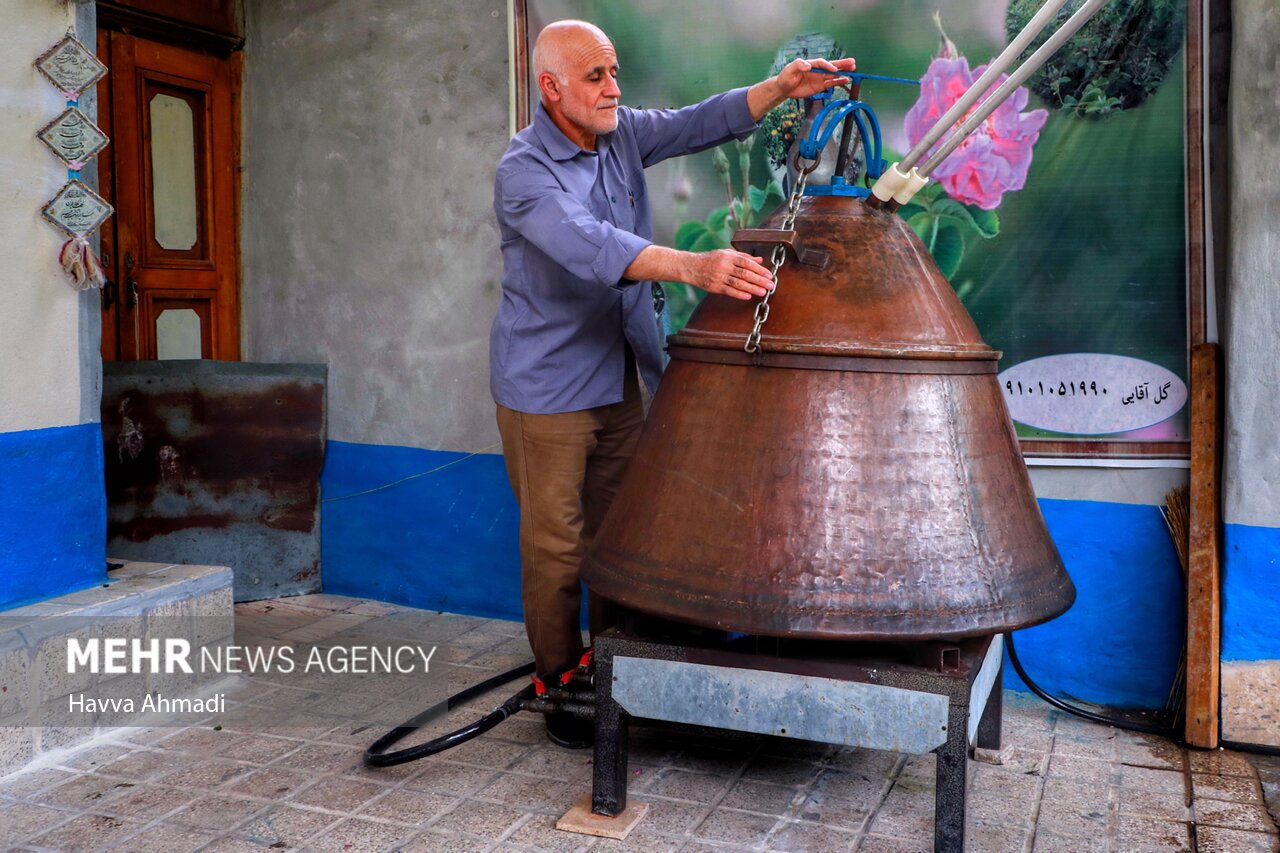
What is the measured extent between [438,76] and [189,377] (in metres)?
1.62

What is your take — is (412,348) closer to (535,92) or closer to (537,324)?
(535,92)

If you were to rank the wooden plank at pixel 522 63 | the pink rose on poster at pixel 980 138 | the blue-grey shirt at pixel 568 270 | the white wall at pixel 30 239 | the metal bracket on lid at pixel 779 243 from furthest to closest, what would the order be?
1. the wooden plank at pixel 522 63
2. the pink rose on poster at pixel 980 138
3. the white wall at pixel 30 239
4. the blue-grey shirt at pixel 568 270
5. the metal bracket on lid at pixel 779 243

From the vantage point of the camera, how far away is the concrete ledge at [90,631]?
329 centimetres

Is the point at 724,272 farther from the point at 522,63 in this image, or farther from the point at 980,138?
the point at 522,63

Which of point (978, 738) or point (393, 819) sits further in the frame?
point (978, 738)

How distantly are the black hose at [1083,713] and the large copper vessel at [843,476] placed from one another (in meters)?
0.81

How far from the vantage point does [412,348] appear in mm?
4871

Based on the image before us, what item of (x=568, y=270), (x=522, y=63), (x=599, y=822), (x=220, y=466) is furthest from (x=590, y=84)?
(x=220, y=466)

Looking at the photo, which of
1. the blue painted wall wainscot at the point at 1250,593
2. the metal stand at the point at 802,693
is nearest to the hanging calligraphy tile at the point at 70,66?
the metal stand at the point at 802,693

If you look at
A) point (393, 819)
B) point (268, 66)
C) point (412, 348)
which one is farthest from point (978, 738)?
point (268, 66)

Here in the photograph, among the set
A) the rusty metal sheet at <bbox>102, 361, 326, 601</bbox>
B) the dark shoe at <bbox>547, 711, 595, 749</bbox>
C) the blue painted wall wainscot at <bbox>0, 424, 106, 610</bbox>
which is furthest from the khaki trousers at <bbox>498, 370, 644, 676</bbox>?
the rusty metal sheet at <bbox>102, 361, 326, 601</bbox>

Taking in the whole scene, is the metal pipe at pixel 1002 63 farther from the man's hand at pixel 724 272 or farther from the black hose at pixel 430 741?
the black hose at pixel 430 741

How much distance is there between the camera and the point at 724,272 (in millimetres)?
2803

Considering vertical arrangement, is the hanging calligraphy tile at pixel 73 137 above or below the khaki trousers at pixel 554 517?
above
